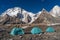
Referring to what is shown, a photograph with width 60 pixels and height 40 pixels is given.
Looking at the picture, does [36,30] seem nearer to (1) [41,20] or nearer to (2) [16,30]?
(2) [16,30]

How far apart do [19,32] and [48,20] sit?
5475 inches

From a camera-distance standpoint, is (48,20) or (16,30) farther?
(48,20)

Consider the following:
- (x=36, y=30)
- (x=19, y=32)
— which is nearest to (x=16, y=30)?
(x=19, y=32)

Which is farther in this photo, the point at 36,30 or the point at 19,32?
the point at 36,30

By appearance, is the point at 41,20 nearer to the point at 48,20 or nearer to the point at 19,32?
the point at 48,20

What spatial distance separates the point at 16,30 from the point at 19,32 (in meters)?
1.28

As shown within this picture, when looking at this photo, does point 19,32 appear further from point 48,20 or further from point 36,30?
point 48,20

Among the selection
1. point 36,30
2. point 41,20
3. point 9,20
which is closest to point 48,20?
point 41,20

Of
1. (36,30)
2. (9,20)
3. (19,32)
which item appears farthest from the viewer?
(9,20)

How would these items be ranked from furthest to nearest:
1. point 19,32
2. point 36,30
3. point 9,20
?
1. point 9,20
2. point 36,30
3. point 19,32

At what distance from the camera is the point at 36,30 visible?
69438 mm

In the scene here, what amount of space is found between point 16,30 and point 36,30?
9764mm

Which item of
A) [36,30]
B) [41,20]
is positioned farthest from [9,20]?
[36,30]

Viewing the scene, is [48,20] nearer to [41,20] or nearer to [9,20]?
[41,20]
